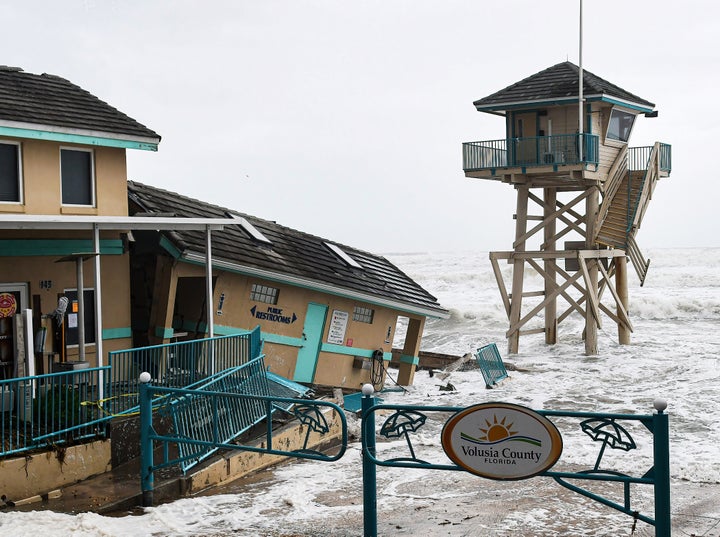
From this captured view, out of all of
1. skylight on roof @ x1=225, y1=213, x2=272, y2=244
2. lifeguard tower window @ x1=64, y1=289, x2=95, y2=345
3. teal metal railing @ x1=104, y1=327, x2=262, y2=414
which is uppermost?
skylight on roof @ x1=225, y1=213, x2=272, y2=244

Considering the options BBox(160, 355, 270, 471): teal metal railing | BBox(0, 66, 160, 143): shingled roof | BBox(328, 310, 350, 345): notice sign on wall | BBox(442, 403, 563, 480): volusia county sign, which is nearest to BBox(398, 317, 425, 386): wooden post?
BBox(328, 310, 350, 345): notice sign on wall

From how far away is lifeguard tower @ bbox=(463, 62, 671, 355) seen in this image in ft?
103

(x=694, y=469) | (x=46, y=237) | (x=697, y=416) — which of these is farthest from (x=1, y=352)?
(x=697, y=416)

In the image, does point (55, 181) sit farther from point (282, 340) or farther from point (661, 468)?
point (661, 468)

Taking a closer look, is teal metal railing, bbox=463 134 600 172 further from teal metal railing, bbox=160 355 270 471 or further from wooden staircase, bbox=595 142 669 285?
teal metal railing, bbox=160 355 270 471

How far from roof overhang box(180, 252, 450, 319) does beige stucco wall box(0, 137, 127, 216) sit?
179 centimetres

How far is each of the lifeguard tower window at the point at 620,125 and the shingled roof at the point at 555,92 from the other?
46cm

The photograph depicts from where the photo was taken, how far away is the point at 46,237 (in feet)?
55.1

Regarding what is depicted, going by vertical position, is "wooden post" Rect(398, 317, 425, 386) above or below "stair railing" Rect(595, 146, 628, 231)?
below

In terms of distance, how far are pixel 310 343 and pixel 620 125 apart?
16.9m

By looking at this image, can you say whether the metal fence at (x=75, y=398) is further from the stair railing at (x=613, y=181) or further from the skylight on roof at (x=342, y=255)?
the stair railing at (x=613, y=181)

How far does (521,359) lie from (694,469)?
1917cm

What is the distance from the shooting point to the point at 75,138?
17203 millimetres

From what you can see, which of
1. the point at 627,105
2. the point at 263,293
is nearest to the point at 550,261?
the point at 627,105
